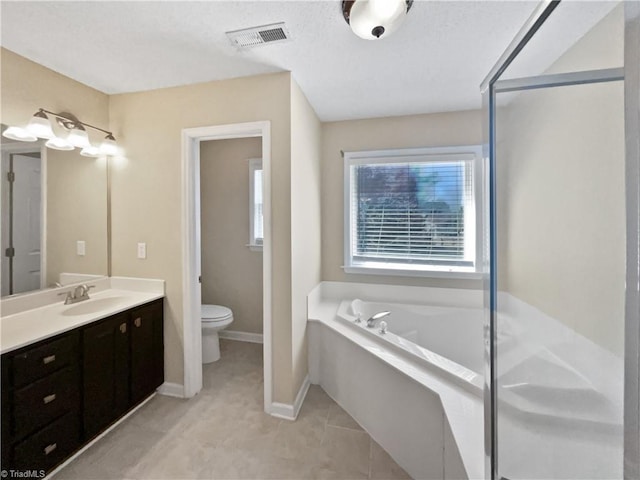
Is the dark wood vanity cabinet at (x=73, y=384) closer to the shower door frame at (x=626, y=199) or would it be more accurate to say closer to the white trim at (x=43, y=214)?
the white trim at (x=43, y=214)

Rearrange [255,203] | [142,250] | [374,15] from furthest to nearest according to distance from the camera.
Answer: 1. [255,203]
2. [142,250]
3. [374,15]

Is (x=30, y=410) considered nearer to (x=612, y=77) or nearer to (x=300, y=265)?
(x=300, y=265)

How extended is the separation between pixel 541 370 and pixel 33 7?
10.5 feet

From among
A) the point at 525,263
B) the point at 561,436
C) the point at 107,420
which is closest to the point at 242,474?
the point at 107,420

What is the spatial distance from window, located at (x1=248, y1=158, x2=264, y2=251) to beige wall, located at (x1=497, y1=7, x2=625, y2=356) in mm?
2367

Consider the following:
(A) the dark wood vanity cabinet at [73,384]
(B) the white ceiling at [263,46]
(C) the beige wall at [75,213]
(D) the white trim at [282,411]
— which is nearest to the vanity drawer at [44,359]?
(A) the dark wood vanity cabinet at [73,384]

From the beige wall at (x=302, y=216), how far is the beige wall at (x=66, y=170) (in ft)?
5.22

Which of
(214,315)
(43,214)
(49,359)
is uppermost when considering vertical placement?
(43,214)

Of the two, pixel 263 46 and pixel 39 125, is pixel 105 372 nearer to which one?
pixel 39 125

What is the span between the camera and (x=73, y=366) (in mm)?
1479

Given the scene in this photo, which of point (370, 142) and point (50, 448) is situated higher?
point (370, 142)

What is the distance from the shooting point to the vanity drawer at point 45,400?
4.03 ft

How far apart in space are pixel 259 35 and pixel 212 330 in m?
2.43

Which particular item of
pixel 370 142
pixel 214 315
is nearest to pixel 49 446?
pixel 214 315
